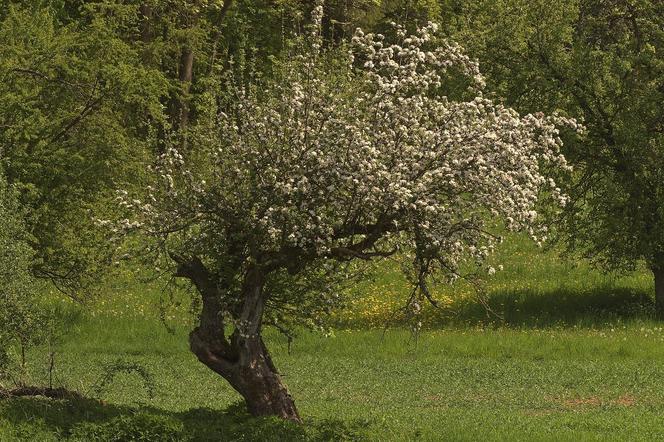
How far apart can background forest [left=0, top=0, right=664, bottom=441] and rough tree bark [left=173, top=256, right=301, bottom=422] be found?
0.04 meters

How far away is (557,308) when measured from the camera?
4262 cm

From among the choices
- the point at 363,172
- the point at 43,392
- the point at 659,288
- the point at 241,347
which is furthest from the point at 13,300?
the point at 659,288

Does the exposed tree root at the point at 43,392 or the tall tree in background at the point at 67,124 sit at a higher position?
the tall tree in background at the point at 67,124

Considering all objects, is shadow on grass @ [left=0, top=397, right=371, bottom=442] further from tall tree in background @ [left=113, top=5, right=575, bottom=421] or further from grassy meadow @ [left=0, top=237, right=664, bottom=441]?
tall tree in background @ [left=113, top=5, right=575, bottom=421]

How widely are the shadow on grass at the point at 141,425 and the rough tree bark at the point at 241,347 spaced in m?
0.52

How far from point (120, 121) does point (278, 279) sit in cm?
1795

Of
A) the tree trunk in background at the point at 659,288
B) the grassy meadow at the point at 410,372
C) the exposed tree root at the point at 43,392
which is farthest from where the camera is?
the tree trunk in background at the point at 659,288

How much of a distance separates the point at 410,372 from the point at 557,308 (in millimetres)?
10632

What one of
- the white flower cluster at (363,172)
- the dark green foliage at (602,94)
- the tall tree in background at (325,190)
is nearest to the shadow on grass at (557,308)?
the dark green foliage at (602,94)

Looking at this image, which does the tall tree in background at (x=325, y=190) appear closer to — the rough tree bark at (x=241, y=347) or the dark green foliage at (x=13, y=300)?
the rough tree bark at (x=241, y=347)

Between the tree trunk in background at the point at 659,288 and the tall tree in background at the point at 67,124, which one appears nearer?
the tall tree in background at the point at 67,124

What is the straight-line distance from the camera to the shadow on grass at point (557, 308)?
133ft

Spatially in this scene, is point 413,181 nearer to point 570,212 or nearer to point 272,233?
point 272,233

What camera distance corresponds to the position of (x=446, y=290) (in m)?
47.4
